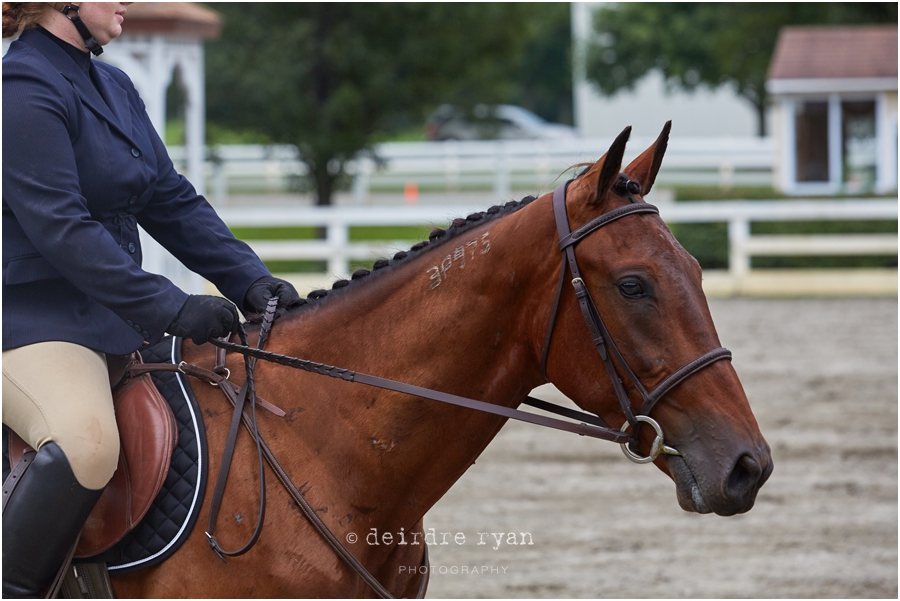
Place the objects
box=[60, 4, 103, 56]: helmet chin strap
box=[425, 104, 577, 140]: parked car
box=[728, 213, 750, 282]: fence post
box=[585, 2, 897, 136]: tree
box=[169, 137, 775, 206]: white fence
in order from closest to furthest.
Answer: box=[60, 4, 103, 56]: helmet chin strap, box=[728, 213, 750, 282]: fence post, box=[425, 104, 577, 140]: parked car, box=[169, 137, 775, 206]: white fence, box=[585, 2, 897, 136]: tree

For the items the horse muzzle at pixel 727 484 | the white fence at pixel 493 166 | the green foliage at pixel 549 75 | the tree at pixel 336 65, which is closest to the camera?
the horse muzzle at pixel 727 484

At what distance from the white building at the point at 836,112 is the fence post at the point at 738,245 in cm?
716

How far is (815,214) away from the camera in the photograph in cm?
1418

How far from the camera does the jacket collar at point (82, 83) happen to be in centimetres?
246

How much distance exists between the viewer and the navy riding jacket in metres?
2.29

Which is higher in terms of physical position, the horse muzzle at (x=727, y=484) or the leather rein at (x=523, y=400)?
the leather rein at (x=523, y=400)

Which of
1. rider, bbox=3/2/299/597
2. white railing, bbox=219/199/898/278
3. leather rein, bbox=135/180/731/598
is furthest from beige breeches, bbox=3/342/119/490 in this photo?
white railing, bbox=219/199/898/278

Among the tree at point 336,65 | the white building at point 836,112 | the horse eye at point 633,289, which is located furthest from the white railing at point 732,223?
the horse eye at point 633,289

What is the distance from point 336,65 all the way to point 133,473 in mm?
12798

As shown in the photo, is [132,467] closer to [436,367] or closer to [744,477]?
[436,367]

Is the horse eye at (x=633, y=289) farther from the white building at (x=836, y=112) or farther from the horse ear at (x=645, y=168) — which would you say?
the white building at (x=836, y=112)

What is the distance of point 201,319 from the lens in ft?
7.81

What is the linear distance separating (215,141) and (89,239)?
1372cm

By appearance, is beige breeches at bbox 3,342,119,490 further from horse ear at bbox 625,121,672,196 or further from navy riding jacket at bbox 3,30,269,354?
horse ear at bbox 625,121,672,196
